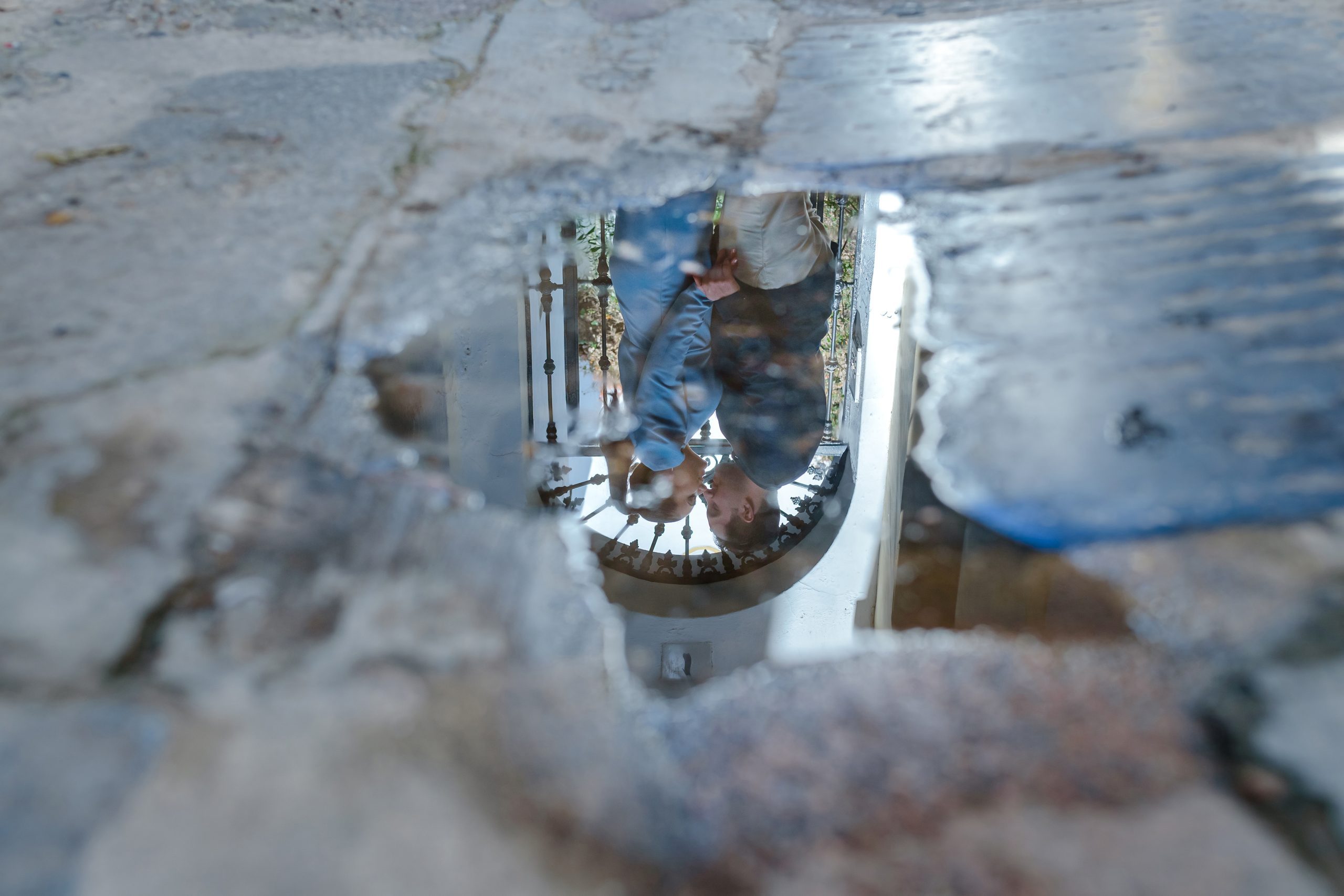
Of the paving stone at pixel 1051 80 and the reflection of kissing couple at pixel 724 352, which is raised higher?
the paving stone at pixel 1051 80

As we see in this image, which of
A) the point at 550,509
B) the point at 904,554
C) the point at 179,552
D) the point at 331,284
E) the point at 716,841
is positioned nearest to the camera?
the point at 716,841

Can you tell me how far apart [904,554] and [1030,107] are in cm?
147

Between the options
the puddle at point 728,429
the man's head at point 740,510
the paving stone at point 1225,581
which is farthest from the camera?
the man's head at point 740,510

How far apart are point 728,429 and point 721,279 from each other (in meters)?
0.53

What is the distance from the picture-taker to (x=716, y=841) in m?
0.85

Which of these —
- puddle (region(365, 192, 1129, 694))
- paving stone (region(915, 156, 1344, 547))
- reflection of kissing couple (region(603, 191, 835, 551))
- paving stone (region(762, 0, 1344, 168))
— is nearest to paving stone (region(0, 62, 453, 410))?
puddle (region(365, 192, 1129, 694))

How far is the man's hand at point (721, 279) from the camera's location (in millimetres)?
2066

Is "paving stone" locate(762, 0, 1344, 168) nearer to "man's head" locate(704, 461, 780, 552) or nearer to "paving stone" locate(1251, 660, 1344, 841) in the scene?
"man's head" locate(704, 461, 780, 552)

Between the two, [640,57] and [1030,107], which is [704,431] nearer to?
[1030,107]

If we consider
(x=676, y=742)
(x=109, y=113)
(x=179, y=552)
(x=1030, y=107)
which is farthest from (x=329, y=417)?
(x=1030, y=107)

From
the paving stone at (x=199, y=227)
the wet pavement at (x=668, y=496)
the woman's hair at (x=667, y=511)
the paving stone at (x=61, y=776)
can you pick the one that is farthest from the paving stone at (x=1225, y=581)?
the paving stone at (x=199, y=227)

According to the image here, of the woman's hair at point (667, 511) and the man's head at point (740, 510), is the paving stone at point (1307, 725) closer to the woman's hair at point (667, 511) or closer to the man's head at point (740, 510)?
the man's head at point (740, 510)

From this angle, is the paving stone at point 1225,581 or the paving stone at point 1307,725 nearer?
the paving stone at point 1307,725

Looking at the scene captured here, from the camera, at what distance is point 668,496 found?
156cm
